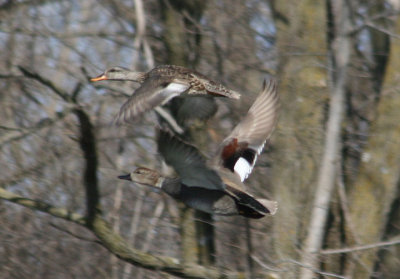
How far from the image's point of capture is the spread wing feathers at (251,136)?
5602 mm

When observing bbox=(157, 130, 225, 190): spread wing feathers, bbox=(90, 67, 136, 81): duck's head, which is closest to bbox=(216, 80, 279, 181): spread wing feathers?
bbox=(157, 130, 225, 190): spread wing feathers

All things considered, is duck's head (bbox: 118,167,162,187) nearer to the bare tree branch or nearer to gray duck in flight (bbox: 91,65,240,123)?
the bare tree branch

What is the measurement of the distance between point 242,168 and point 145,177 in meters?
0.80

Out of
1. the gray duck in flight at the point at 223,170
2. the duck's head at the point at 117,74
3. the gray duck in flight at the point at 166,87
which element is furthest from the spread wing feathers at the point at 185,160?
the duck's head at the point at 117,74

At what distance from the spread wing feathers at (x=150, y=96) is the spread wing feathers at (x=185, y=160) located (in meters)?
0.47

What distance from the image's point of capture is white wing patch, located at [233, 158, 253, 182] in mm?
5610

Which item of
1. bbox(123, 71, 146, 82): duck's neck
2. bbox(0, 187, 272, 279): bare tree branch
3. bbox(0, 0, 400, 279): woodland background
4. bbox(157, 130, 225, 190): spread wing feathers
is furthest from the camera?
bbox(123, 71, 146, 82): duck's neck

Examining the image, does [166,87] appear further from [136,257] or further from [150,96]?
[136,257]

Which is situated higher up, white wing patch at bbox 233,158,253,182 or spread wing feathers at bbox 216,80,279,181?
spread wing feathers at bbox 216,80,279,181

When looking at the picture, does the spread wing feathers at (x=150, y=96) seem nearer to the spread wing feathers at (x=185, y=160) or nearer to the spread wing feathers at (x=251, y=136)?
the spread wing feathers at (x=185, y=160)

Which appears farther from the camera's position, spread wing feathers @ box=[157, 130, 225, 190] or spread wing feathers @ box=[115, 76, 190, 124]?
spread wing feathers @ box=[115, 76, 190, 124]

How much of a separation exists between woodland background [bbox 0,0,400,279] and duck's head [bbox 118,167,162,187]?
0.79m

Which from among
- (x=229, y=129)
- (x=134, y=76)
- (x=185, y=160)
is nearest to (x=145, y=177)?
(x=185, y=160)

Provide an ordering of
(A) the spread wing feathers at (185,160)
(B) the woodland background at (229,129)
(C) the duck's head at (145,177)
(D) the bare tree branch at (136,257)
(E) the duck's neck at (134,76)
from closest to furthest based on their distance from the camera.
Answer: (A) the spread wing feathers at (185,160) < (D) the bare tree branch at (136,257) < (C) the duck's head at (145,177) < (B) the woodland background at (229,129) < (E) the duck's neck at (134,76)
